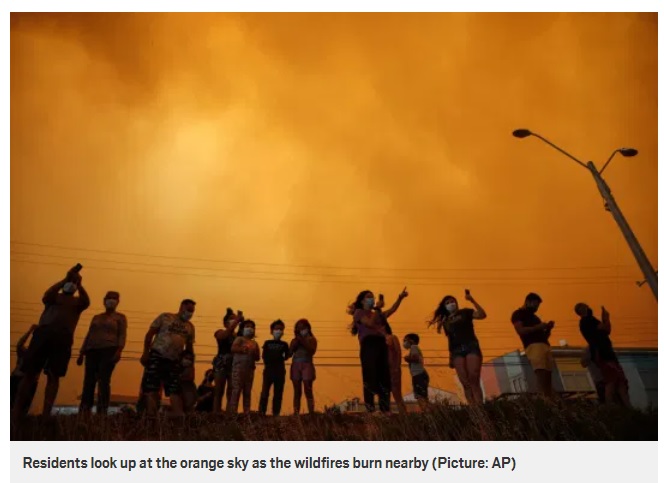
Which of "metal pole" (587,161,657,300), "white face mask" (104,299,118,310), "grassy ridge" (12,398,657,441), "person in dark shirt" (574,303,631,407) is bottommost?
"grassy ridge" (12,398,657,441)

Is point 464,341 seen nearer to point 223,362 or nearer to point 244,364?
point 244,364

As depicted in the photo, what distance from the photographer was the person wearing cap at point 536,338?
18.1 feet

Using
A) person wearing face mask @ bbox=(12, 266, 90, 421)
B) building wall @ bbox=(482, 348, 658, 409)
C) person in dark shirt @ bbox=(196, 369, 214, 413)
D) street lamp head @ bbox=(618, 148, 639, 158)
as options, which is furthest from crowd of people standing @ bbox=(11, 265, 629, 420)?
building wall @ bbox=(482, 348, 658, 409)

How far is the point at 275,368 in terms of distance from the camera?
6.45 meters

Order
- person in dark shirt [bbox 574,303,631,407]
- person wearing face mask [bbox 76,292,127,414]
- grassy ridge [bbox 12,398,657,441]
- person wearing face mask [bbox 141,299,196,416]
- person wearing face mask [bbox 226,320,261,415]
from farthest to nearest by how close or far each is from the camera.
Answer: person wearing face mask [bbox 226,320,261,415] → person in dark shirt [bbox 574,303,631,407] → person wearing face mask [bbox 76,292,127,414] → person wearing face mask [bbox 141,299,196,416] → grassy ridge [bbox 12,398,657,441]

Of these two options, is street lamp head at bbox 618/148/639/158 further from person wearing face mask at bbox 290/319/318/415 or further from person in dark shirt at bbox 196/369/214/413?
person in dark shirt at bbox 196/369/214/413

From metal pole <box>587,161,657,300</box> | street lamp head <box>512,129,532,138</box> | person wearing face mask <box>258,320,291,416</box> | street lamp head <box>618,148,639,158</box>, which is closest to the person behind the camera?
person wearing face mask <box>258,320,291,416</box>

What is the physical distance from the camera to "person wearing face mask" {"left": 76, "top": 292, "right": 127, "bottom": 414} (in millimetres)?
5469

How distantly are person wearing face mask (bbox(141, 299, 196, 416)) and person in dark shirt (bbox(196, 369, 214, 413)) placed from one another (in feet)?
5.70

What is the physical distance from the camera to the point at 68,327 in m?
5.43
